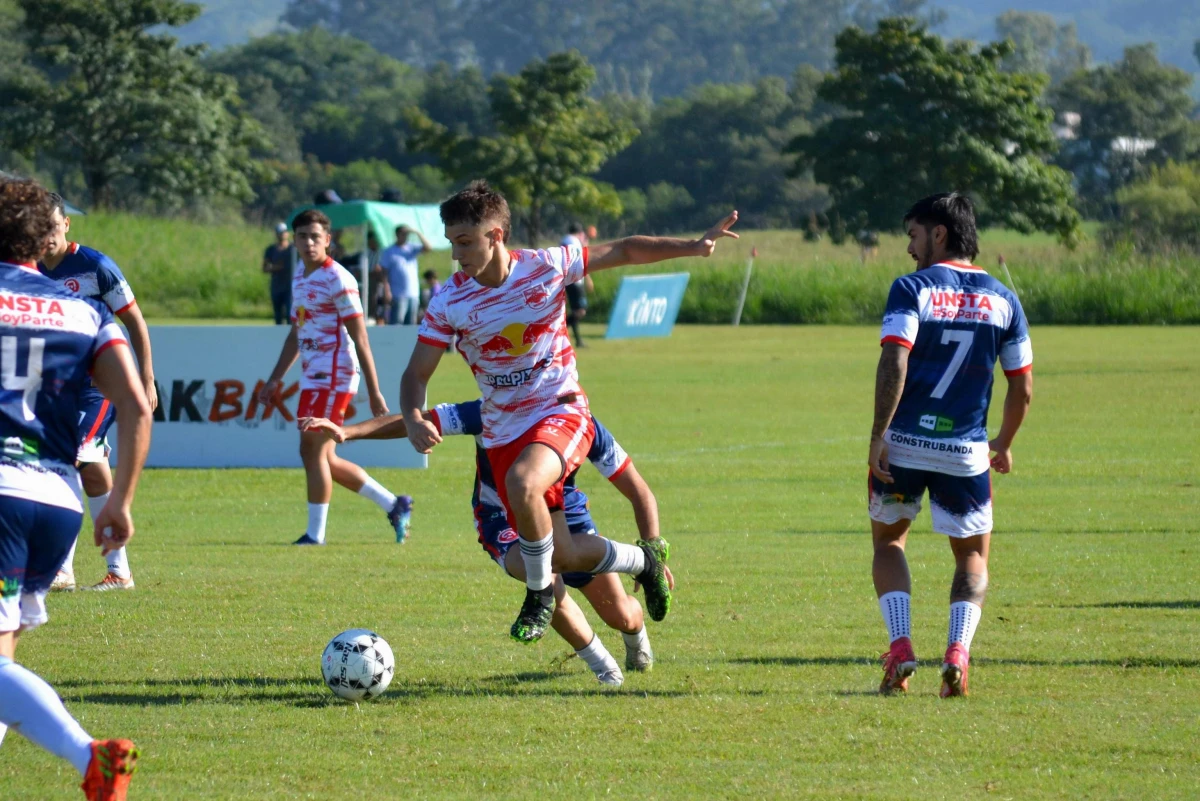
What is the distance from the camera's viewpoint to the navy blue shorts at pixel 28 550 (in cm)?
415

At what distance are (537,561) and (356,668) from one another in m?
0.77

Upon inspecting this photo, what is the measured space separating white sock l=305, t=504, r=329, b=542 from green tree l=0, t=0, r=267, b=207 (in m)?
51.0

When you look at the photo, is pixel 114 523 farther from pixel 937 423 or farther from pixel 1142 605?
pixel 1142 605

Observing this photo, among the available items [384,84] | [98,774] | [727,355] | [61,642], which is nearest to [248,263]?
[727,355]

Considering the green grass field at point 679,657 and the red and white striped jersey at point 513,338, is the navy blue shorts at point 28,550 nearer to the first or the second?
the green grass field at point 679,657

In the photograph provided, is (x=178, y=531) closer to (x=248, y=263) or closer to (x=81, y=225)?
(x=248, y=263)

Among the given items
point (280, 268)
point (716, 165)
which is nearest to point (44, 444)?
point (280, 268)

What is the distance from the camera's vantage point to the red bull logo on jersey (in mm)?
5996

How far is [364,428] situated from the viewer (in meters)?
6.16

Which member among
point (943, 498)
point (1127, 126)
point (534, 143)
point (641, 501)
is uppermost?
point (943, 498)

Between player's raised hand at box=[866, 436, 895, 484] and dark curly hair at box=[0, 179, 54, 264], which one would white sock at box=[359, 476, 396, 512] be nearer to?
player's raised hand at box=[866, 436, 895, 484]

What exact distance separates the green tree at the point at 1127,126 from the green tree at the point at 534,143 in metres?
54.9

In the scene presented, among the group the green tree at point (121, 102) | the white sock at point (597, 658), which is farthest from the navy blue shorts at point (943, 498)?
the green tree at point (121, 102)

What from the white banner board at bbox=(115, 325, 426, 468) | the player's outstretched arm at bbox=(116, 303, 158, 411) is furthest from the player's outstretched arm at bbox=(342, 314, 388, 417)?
the white banner board at bbox=(115, 325, 426, 468)
